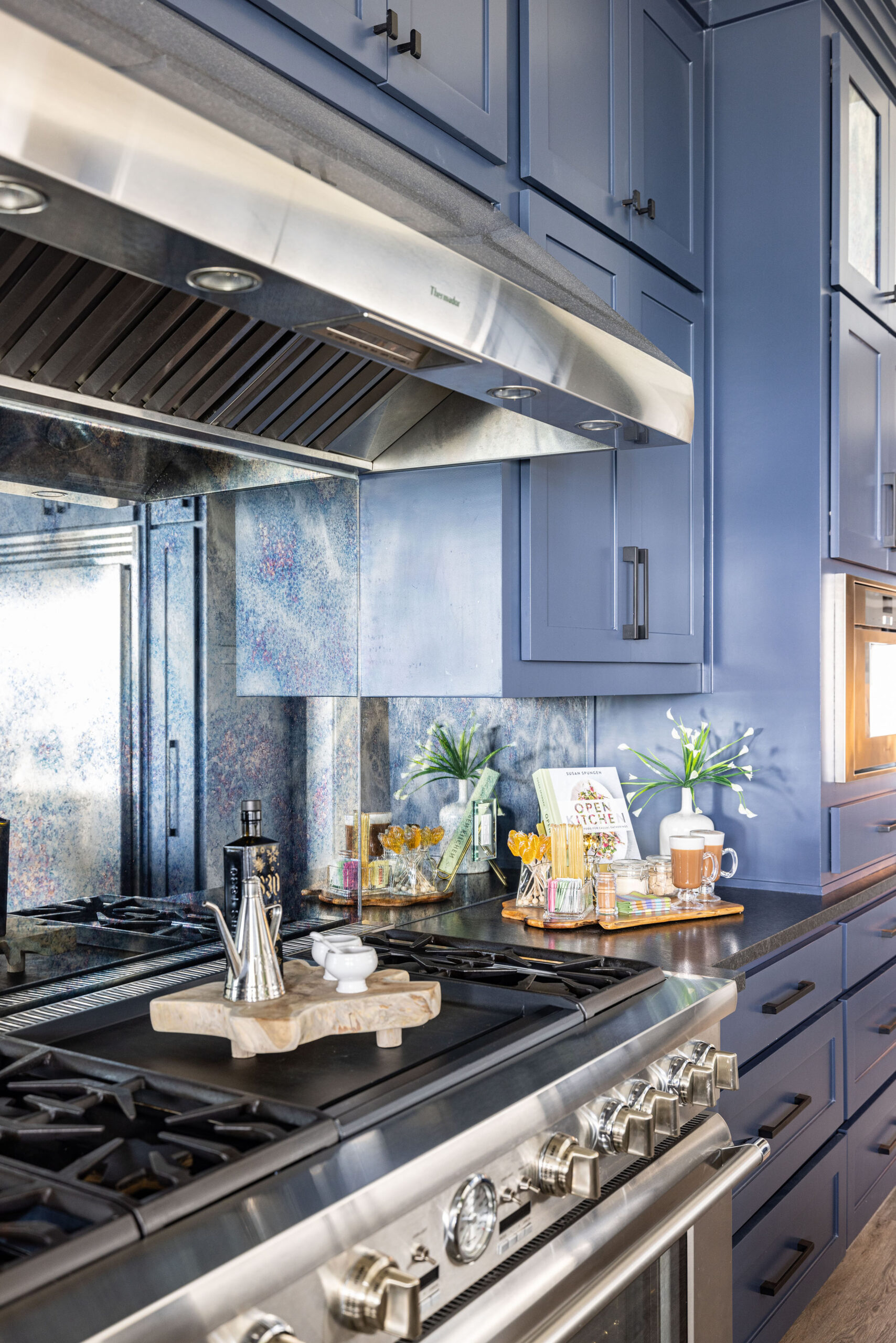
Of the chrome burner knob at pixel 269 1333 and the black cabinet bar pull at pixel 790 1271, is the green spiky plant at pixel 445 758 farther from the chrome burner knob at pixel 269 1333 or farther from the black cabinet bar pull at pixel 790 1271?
the chrome burner knob at pixel 269 1333

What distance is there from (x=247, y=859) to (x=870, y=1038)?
1.64m

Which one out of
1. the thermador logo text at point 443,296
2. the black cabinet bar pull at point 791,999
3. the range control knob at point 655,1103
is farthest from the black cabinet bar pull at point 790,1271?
the thermador logo text at point 443,296

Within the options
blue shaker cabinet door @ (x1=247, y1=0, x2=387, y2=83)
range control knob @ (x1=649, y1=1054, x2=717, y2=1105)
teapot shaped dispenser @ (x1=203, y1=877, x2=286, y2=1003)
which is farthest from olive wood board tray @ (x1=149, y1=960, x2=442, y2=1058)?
blue shaker cabinet door @ (x1=247, y1=0, x2=387, y2=83)

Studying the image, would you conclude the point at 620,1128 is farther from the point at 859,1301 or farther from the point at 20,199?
the point at 859,1301

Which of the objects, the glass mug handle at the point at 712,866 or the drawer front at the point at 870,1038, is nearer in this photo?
the glass mug handle at the point at 712,866

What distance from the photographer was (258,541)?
1926 mm

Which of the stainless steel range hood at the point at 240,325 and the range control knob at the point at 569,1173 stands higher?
the stainless steel range hood at the point at 240,325

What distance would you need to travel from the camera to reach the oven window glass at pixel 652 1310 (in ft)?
4.51

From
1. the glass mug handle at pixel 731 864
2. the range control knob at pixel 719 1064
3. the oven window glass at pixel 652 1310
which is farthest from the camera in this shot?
the glass mug handle at pixel 731 864

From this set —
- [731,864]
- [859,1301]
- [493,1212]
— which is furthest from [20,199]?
[859,1301]

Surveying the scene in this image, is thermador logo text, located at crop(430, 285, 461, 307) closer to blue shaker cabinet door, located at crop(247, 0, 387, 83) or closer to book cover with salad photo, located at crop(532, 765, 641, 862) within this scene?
blue shaker cabinet door, located at crop(247, 0, 387, 83)

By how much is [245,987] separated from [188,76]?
3.30 feet

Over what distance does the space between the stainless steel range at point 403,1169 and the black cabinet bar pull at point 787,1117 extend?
34 cm

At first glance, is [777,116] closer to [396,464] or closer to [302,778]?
[396,464]
